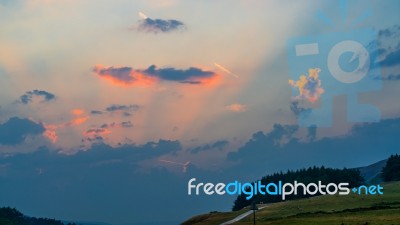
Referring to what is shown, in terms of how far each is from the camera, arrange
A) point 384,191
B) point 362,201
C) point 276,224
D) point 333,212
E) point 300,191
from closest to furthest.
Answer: point 276,224, point 333,212, point 362,201, point 384,191, point 300,191

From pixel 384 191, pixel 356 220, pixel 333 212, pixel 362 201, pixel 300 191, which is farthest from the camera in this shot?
pixel 300 191

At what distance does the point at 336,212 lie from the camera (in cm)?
9506

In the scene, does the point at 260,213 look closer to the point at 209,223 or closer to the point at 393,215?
the point at 209,223

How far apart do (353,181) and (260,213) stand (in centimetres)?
10043

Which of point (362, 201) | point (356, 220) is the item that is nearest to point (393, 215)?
point (356, 220)

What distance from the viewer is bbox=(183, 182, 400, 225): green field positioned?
8112cm

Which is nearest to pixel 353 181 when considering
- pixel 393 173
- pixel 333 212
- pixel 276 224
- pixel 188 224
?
pixel 393 173

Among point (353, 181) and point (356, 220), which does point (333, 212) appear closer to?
point (356, 220)

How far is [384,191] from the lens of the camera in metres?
124

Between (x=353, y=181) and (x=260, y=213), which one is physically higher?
(x=353, y=181)

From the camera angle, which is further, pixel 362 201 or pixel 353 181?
pixel 353 181

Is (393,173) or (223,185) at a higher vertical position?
(393,173)

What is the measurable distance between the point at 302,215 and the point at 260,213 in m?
15.2

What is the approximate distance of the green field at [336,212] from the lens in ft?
266
